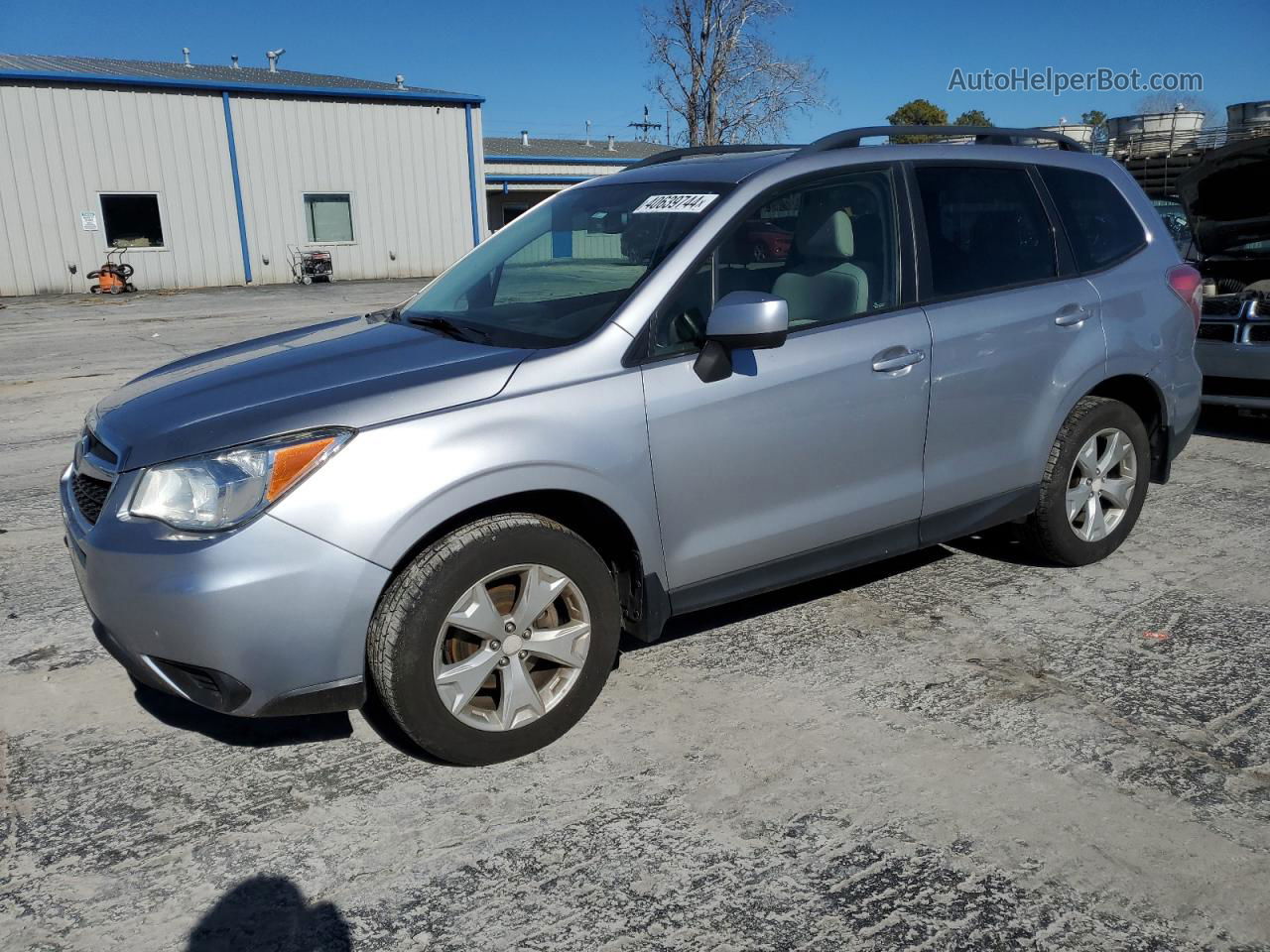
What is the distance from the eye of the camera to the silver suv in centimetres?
282

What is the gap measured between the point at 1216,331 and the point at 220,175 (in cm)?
2565

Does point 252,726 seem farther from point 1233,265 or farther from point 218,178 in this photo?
point 218,178

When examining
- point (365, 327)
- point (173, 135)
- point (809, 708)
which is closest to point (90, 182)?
point (173, 135)

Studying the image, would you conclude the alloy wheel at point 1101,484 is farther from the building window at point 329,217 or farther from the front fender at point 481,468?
the building window at point 329,217

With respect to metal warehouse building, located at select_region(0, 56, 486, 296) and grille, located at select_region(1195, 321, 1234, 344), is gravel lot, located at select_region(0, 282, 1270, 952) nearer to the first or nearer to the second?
grille, located at select_region(1195, 321, 1234, 344)

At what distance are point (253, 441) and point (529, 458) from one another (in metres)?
0.77

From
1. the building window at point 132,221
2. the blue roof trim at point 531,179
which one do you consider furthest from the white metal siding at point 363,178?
the blue roof trim at point 531,179

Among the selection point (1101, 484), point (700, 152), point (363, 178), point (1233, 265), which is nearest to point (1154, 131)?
point (1233, 265)

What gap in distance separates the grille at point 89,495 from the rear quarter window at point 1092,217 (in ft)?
12.9

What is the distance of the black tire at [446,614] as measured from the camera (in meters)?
2.89

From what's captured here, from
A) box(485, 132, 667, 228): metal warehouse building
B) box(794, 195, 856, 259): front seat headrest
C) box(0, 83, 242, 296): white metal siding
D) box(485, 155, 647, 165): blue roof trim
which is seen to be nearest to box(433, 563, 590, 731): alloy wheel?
box(794, 195, 856, 259): front seat headrest

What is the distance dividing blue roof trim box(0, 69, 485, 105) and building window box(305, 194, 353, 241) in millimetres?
2721

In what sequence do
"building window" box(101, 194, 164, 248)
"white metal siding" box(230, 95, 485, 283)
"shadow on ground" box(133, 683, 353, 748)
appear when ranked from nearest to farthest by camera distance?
"shadow on ground" box(133, 683, 353, 748)
"building window" box(101, 194, 164, 248)
"white metal siding" box(230, 95, 485, 283)

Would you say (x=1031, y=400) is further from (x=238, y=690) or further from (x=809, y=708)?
(x=238, y=690)
